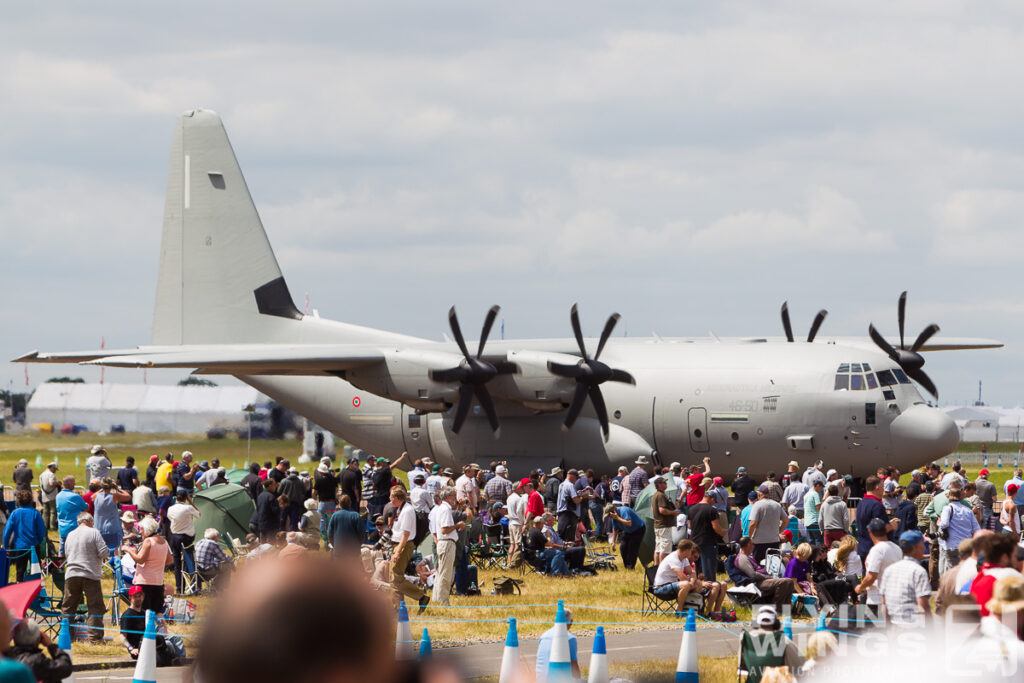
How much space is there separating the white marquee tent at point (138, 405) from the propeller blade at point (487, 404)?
1174 inches

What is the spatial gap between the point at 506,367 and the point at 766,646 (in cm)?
1687

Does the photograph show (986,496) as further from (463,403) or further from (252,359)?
(252,359)

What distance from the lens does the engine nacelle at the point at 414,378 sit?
25.8 meters

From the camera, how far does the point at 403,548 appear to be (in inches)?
583

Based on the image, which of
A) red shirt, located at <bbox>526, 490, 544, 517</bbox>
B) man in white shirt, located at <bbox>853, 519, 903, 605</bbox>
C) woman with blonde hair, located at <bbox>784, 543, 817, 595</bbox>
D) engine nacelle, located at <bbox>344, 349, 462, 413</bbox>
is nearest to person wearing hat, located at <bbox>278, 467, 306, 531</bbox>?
red shirt, located at <bbox>526, 490, 544, 517</bbox>

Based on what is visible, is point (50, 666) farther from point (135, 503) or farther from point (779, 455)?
point (779, 455)

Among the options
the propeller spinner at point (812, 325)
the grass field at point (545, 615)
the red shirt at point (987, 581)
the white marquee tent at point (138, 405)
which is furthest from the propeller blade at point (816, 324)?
the white marquee tent at point (138, 405)

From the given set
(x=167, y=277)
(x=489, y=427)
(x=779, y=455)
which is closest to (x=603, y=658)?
(x=779, y=455)

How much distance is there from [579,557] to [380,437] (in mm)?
11102

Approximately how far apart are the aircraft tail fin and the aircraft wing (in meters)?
4.42

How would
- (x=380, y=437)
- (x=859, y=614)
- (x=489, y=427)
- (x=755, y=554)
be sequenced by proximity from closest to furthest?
1. (x=859, y=614)
2. (x=755, y=554)
3. (x=489, y=427)
4. (x=380, y=437)

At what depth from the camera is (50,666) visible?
773 centimetres

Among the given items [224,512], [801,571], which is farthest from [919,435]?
[224,512]

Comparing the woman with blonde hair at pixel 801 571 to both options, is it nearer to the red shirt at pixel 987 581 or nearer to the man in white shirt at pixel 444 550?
the man in white shirt at pixel 444 550
